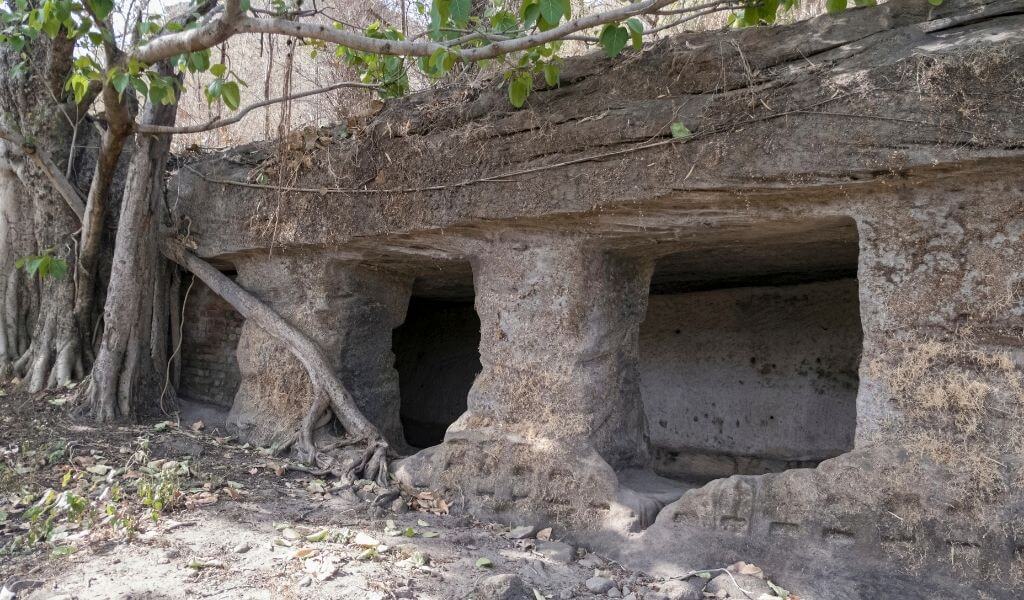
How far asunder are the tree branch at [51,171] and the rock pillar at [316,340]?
1.20 meters

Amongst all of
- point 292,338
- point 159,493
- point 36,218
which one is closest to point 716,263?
point 292,338

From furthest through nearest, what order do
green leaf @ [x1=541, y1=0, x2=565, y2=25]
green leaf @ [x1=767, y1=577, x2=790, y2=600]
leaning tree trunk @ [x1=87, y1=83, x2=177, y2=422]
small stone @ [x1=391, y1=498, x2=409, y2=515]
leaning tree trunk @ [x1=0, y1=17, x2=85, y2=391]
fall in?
leaning tree trunk @ [x1=0, y1=17, x2=85, y2=391]
leaning tree trunk @ [x1=87, y1=83, x2=177, y2=422]
small stone @ [x1=391, y1=498, x2=409, y2=515]
green leaf @ [x1=767, y1=577, x2=790, y2=600]
green leaf @ [x1=541, y1=0, x2=565, y2=25]

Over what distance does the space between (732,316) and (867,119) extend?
2.93 metres

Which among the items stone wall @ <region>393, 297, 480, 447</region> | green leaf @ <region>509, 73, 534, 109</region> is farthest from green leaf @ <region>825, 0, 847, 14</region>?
stone wall @ <region>393, 297, 480, 447</region>

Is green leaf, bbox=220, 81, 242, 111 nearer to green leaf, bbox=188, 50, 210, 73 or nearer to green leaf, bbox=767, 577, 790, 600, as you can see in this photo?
green leaf, bbox=188, 50, 210, 73

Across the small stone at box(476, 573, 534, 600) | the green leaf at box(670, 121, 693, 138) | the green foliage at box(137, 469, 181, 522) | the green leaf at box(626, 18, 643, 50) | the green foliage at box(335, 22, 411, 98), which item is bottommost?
the small stone at box(476, 573, 534, 600)

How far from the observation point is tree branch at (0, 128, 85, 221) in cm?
485

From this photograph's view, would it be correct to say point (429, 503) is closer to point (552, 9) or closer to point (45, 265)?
point (552, 9)

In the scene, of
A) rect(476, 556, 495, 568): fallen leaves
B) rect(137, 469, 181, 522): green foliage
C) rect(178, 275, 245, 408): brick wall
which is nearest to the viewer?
rect(476, 556, 495, 568): fallen leaves

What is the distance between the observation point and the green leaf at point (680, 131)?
3230mm

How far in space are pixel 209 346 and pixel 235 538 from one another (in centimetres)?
289

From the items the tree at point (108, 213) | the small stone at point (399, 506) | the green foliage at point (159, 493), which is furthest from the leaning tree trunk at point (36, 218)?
the small stone at point (399, 506)

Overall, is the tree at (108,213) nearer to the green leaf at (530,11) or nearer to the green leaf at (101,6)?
the green leaf at (101,6)

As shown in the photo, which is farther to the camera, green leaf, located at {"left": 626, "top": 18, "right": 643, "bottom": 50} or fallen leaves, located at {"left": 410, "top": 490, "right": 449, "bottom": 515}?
fallen leaves, located at {"left": 410, "top": 490, "right": 449, "bottom": 515}
